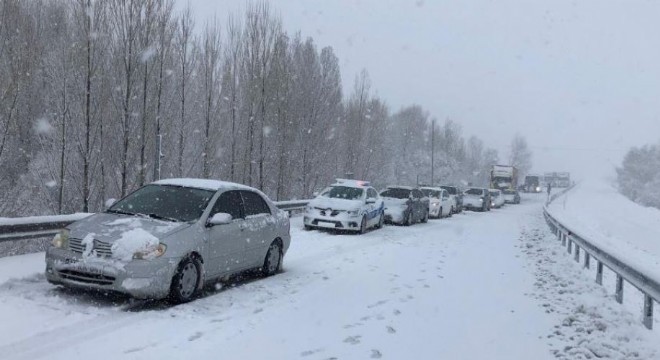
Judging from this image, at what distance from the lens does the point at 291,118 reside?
36.7m

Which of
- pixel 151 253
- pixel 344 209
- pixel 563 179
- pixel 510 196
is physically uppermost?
pixel 563 179

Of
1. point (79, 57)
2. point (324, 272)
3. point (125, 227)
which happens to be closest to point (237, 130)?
point (79, 57)

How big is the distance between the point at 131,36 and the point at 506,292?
18756 millimetres

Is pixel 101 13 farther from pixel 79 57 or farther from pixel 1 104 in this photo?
pixel 1 104

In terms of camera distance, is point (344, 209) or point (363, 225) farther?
point (363, 225)

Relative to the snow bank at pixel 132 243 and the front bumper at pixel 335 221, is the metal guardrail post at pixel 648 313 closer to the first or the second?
the snow bank at pixel 132 243

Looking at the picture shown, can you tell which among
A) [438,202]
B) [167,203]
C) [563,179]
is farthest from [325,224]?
[563,179]

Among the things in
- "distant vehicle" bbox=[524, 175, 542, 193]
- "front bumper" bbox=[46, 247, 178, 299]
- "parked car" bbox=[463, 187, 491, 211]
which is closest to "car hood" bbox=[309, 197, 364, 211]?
"front bumper" bbox=[46, 247, 178, 299]

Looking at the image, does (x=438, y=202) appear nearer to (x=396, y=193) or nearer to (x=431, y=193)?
(x=431, y=193)

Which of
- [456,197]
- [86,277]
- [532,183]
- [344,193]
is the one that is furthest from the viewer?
[532,183]

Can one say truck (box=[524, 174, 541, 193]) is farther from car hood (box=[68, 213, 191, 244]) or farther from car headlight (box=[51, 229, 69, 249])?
car headlight (box=[51, 229, 69, 249])

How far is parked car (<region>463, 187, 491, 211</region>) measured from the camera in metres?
40.2

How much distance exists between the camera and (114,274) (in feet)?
21.9

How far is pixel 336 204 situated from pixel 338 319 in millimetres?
10686
